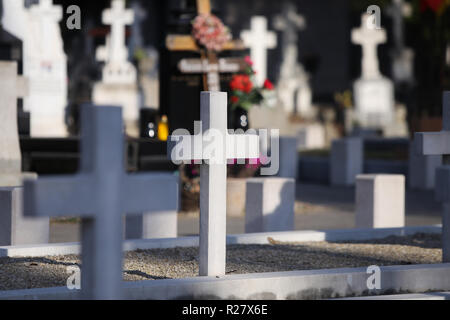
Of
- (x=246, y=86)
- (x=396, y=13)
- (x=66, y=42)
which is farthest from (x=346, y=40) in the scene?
(x=246, y=86)

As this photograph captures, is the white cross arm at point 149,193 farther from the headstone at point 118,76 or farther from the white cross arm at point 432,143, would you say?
the headstone at point 118,76

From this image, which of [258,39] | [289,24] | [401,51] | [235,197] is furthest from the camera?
[401,51]

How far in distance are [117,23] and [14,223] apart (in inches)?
874

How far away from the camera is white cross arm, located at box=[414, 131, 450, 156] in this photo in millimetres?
7961

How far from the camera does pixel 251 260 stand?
8305 mm

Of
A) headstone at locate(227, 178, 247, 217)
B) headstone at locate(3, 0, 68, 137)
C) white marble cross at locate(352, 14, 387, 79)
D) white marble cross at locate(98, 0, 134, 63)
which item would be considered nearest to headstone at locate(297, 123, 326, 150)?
white marble cross at locate(352, 14, 387, 79)

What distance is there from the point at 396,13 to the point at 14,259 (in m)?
32.9

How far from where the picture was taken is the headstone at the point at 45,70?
885 inches

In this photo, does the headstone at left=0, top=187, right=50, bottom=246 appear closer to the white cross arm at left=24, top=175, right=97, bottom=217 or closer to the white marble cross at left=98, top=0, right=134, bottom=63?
the white cross arm at left=24, top=175, right=97, bottom=217

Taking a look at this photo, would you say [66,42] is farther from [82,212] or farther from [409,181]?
[82,212]

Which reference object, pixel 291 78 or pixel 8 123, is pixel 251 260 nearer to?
pixel 8 123

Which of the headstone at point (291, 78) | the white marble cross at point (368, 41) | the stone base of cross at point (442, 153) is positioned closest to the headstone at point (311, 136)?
the white marble cross at point (368, 41)

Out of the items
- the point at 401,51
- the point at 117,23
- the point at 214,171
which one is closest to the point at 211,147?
the point at 214,171

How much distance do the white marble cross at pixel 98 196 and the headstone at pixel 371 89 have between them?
92.7 feet
